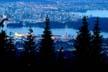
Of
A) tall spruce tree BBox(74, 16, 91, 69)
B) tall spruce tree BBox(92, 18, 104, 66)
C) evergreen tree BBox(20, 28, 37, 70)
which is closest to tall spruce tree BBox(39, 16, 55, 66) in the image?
evergreen tree BBox(20, 28, 37, 70)

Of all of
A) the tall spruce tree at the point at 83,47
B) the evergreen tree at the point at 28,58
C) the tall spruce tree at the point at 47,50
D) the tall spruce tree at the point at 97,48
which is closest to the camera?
the evergreen tree at the point at 28,58

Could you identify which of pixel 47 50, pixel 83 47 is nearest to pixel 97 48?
pixel 83 47

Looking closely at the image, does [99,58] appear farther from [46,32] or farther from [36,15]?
[36,15]

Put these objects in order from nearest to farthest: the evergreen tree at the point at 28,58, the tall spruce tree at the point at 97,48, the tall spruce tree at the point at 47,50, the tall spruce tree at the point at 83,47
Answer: the evergreen tree at the point at 28,58, the tall spruce tree at the point at 47,50, the tall spruce tree at the point at 83,47, the tall spruce tree at the point at 97,48

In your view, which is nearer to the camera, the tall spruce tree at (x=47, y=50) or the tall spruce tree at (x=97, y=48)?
the tall spruce tree at (x=47, y=50)

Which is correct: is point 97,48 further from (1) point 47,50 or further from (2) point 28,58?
(2) point 28,58

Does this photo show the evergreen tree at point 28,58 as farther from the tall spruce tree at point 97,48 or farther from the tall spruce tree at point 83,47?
the tall spruce tree at point 97,48

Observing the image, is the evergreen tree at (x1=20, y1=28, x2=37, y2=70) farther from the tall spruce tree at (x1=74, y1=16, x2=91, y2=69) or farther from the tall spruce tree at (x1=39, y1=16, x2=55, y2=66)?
the tall spruce tree at (x1=74, y1=16, x2=91, y2=69)

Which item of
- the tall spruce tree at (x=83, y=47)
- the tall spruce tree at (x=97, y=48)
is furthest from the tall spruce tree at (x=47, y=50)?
the tall spruce tree at (x=97, y=48)
